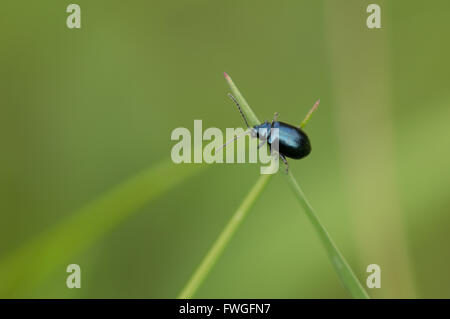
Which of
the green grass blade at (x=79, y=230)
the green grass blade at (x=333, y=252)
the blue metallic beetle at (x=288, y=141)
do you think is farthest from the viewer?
the blue metallic beetle at (x=288, y=141)

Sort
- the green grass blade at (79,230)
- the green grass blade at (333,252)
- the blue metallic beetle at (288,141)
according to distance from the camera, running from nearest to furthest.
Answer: the green grass blade at (333,252) → the green grass blade at (79,230) → the blue metallic beetle at (288,141)

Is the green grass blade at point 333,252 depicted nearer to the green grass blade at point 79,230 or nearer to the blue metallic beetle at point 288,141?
the green grass blade at point 79,230

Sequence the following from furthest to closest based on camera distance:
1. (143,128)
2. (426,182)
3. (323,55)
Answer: (323,55) → (143,128) → (426,182)

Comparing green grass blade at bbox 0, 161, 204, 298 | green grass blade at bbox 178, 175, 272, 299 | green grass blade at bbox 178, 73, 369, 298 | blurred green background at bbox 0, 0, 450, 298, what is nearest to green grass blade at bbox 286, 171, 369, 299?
green grass blade at bbox 178, 73, 369, 298

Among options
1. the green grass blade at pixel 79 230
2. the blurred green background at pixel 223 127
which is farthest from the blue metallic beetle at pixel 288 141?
the green grass blade at pixel 79 230

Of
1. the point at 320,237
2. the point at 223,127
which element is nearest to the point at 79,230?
the point at 320,237

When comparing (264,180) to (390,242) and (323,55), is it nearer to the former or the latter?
(390,242)

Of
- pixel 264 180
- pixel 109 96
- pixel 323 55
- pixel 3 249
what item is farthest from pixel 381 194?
pixel 3 249

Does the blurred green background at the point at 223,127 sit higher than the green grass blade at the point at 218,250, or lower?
higher
